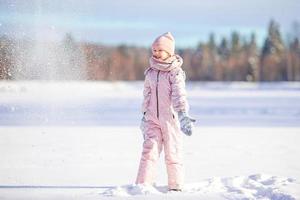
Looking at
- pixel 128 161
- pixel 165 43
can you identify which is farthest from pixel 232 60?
pixel 165 43

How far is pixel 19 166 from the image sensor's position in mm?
5457

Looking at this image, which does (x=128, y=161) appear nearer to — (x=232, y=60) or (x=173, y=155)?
(x=173, y=155)

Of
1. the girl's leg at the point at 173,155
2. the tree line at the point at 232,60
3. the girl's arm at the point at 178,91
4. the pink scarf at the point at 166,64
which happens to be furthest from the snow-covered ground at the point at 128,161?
the tree line at the point at 232,60

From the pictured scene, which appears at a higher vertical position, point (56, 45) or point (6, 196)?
point (56, 45)

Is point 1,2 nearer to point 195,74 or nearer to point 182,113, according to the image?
point 182,113

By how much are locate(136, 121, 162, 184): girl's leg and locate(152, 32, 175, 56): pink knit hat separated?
0.60 m

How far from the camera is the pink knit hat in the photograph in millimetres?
4211

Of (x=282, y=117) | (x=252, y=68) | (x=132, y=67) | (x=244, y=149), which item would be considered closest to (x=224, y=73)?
(x=252, y=68)

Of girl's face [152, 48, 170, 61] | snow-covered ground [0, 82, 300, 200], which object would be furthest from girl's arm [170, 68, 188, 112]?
snow-covered ground [0, 82, 300, 200]

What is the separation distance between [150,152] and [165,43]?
88 cm

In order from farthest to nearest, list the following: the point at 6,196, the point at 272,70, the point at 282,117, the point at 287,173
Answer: the point at 272,70, the point at 282,117, the point at 287,173, the point at 6,196

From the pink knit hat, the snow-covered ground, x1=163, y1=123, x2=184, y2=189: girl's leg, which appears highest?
the pink knit hat

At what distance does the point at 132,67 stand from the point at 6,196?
7459 centimetres

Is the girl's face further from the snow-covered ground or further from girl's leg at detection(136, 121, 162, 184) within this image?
the snow-covered ground
